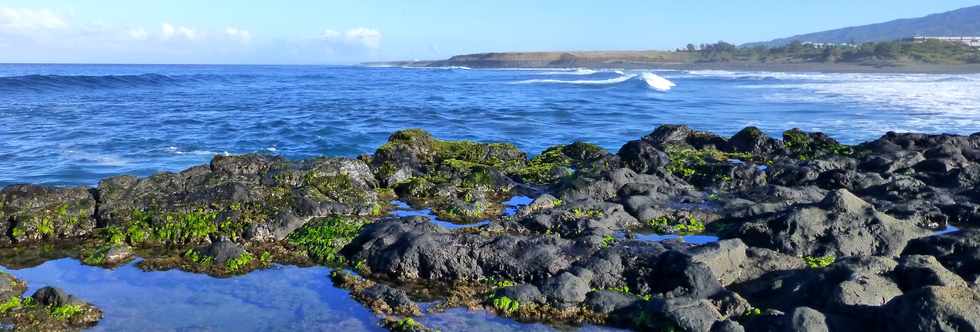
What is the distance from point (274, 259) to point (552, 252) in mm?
3732

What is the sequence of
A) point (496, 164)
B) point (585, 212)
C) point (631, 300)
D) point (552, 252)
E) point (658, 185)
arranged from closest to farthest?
point (631, 300) → point (552, 252) → point (585, 212) → point (658, 185) → point (496, 164)

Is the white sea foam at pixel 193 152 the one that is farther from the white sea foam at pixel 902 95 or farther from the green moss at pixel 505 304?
the white sea foam at pixel 902 95

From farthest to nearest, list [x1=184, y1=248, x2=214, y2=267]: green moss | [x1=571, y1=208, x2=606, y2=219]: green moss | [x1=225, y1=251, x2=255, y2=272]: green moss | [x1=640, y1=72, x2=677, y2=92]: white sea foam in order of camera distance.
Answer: [x1=640, y1=72, x2=677, y2=92]: white sea foam, [x1=571, y1=208, x2=606, y2=219]: green moss, [x1=184, y1=248, x2=214, y2=267]: green moss, [x1=225, y1=251, x2=255, y2=272]: green moss

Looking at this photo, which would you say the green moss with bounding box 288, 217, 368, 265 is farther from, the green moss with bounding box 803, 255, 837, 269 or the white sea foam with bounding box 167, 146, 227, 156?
the white sea foam with bounding box 167, 146, 227, 156

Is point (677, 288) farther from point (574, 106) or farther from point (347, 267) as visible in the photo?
point (574, 106)

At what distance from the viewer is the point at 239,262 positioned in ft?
30.5

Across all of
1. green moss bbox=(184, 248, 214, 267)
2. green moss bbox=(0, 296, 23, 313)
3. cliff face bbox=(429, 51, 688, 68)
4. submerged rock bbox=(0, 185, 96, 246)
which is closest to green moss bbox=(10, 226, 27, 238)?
submerged rock bbox=(0, 185, 96, 246)

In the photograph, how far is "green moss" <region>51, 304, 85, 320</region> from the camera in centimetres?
739

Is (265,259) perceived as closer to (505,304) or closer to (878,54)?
(505,304)

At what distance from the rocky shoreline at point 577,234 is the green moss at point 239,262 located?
0.08 ft

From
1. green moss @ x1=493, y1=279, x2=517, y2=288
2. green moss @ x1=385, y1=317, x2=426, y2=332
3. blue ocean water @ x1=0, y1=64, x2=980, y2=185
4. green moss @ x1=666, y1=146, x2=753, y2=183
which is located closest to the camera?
green moss @ x1=385, y1=317, x2=426, y2=332

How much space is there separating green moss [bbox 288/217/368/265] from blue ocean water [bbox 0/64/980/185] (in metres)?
8.73

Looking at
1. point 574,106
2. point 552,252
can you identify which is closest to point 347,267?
point 552,252

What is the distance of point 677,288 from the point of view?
8.16 m
